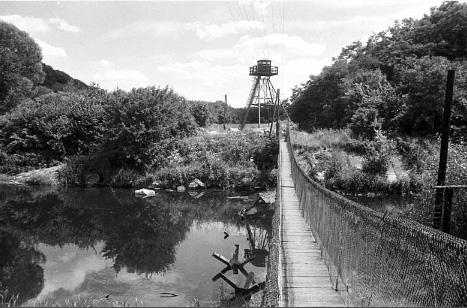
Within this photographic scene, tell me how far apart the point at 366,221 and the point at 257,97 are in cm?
2883

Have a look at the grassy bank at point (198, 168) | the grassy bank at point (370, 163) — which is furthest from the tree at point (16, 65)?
the grassy bank at point (370, 163)

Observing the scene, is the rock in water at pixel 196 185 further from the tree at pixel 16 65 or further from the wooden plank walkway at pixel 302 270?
the tree at pixel 16 65

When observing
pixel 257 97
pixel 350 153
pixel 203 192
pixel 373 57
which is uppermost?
pixel 373 57

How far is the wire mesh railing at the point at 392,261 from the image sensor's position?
3.81 m

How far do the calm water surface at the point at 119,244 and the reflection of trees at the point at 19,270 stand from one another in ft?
0.07

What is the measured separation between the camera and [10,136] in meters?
25.1

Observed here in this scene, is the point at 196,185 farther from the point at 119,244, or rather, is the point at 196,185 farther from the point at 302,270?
the point at 302,270

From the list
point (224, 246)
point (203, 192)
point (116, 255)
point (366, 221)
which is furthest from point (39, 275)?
point (203, 192)

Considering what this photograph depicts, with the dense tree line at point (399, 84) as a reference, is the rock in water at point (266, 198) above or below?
below

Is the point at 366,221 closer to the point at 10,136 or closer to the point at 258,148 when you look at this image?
the point at 258,148

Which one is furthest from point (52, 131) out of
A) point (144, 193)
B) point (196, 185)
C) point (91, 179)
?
point (196, 185)

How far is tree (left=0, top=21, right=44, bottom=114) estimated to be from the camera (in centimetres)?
3372

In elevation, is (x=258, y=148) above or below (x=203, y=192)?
above

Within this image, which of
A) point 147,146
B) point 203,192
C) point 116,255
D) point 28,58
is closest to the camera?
point 116,255
